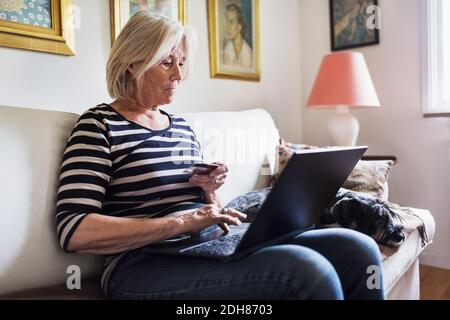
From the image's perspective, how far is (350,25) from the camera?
2586mm

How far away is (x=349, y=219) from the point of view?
1401 millimetres

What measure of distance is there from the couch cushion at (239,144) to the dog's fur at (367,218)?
42 cm

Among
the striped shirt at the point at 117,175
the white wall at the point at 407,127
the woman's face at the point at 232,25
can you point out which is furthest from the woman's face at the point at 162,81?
the white wall at the point at 407,127

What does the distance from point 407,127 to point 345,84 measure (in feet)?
1.72

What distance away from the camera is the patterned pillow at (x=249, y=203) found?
4.79 ft

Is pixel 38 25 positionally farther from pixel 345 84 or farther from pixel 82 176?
pixel 345 84

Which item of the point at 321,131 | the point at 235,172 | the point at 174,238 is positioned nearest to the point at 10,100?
the point at 174,238

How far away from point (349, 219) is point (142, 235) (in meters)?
0.73

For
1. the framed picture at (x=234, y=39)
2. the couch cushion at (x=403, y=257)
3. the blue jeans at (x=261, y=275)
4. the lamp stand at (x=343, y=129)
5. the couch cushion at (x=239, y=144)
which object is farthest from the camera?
the lamp stand at (x=343, y=129)

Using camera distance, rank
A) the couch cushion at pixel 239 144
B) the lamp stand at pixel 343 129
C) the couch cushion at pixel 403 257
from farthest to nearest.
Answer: the lamp stand at pixel 343 129
the couch cushion at pixel 239 144
the couch cushion at pixel 403 257

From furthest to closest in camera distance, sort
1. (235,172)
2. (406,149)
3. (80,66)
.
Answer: (406,149) → (235,172) → (80,66)

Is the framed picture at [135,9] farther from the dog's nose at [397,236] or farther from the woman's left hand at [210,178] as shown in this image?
the dog's nose at [397,236]
